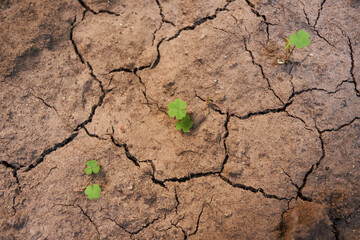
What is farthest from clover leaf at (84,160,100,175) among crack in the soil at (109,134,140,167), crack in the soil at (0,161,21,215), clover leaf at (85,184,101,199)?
crack in the soil at (0,161,21,215)

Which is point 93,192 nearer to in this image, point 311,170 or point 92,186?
point 92,186

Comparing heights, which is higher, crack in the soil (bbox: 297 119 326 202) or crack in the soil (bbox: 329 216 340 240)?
crack in the soil (bbox: 297 119 326 202)

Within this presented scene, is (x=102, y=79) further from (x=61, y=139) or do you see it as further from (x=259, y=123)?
(x=259, y=123)

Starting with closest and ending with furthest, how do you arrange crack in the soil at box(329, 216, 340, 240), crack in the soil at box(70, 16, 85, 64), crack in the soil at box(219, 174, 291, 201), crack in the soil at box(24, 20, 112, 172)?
crack in the soil at box(329, 216, 340, 240)
crack in the soil at box(219, 174, 291, 201)
crack in the soil at box(24, 20, 112, 172)
crack in the soil at box(70, 16, 85, 64)

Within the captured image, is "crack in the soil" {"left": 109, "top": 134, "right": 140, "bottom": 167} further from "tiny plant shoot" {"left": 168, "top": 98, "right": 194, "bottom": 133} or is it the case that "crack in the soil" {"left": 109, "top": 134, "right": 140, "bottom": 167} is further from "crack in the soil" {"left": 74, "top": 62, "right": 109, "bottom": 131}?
"tiny plant shoot" {"left": 168, "top": 98, "right": 194, "bottom": 133}

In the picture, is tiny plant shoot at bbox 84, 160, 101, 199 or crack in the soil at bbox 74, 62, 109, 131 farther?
crack in the soil at bbox 74, 62, 109, 131

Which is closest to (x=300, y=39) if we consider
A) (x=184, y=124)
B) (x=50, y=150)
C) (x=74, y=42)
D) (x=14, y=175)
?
(x=184, y=124)

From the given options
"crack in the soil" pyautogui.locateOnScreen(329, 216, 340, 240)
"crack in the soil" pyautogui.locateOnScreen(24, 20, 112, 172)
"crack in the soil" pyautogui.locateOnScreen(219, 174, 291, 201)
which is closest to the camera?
"crack in the soil" pyautogui.locateOnScreen(329, 216, 340, 240)

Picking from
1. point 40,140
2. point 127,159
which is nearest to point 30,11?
point 40,140
